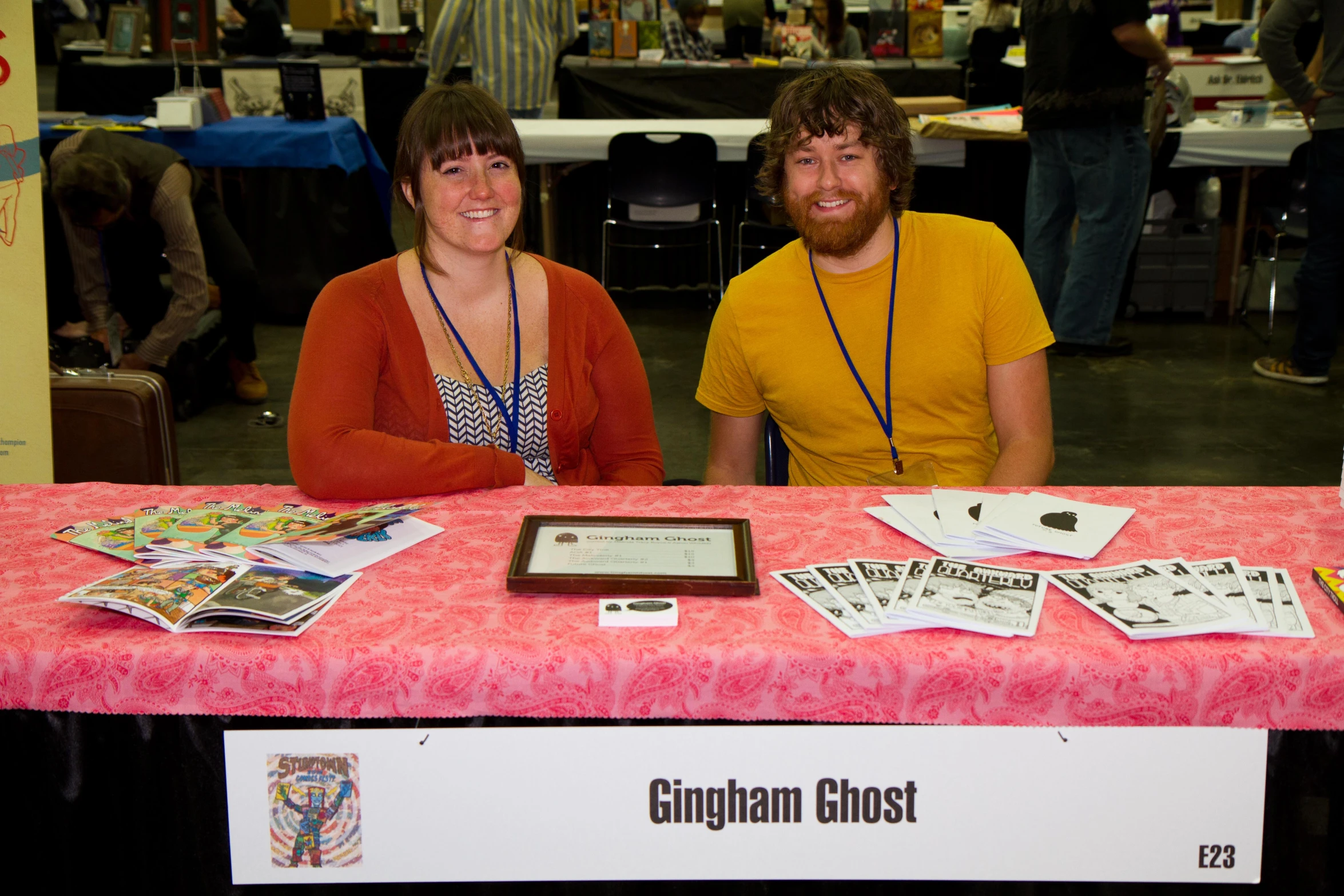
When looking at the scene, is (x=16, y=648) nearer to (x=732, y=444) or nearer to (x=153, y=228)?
(x=732, y=444)

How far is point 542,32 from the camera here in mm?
5543

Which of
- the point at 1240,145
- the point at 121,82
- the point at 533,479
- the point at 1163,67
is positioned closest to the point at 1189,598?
the point at 533,479

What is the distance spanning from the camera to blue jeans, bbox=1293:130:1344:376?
13.2 ft

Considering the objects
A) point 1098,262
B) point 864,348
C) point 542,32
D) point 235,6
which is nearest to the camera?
point 864,348

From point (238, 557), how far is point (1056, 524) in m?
0.97

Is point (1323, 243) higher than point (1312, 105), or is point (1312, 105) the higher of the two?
point (1312, 105)

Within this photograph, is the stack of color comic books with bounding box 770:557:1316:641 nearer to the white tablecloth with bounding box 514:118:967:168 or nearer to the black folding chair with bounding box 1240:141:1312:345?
the black folding chair with bounding box 1240:141:1312:345

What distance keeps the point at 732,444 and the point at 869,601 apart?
85cm

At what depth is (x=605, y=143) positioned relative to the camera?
16.9 ft

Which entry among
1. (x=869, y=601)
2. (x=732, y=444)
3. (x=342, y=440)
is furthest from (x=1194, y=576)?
(x=342, y=440)

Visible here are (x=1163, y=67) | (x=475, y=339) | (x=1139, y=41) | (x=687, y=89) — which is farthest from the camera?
(x=687, y=89)

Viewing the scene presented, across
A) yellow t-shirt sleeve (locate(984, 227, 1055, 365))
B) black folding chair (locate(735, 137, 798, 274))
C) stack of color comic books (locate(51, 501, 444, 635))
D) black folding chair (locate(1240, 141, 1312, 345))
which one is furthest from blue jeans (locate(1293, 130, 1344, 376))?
stack of color comic books (locate(51, 501, 444, 635))

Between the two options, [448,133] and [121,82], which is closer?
[448,133]

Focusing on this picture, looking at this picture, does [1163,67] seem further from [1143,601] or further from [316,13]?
[316,13]
